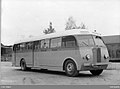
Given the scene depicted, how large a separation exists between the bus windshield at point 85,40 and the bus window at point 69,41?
1.16 feet

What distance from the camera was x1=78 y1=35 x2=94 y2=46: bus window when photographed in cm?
1257

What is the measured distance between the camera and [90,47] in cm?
1247

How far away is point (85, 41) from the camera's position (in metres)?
12.7

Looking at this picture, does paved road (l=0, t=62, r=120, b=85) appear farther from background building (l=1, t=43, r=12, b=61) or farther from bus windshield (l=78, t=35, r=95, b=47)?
background building (l=1, t=43, r=12, b=61)

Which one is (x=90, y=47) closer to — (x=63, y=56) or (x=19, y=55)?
(x=63, y=56)

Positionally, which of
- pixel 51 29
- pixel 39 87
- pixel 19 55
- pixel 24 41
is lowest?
pixel 39 87

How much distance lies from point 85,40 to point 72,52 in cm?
107

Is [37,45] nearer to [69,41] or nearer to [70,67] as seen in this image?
[69,41]

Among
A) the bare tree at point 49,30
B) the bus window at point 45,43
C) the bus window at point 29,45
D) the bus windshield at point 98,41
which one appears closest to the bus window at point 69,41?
the bus windshield at point 98,41

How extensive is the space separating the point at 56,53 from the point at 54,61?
1.97ft

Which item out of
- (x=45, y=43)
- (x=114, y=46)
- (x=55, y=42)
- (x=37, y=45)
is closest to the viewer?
(x=55, y=42)

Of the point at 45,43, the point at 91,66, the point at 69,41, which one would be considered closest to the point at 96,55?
the point at 91,66

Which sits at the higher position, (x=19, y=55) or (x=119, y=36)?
(x=119, y=36)

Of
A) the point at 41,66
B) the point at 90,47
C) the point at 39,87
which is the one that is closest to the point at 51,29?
the point at 41,66
